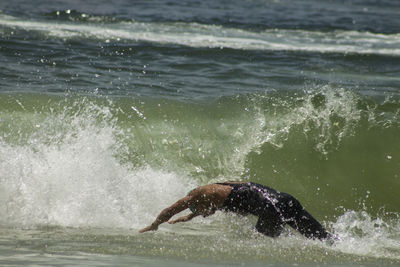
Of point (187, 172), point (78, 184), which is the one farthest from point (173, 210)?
point (187, 172)

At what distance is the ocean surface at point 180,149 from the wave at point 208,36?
1175 millimetres

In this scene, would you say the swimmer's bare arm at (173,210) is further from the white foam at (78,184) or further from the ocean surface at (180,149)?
the white foam at (78,184)

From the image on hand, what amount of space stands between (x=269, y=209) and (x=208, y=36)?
45.2ft

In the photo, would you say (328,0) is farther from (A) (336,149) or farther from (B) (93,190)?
(B) (93,190)

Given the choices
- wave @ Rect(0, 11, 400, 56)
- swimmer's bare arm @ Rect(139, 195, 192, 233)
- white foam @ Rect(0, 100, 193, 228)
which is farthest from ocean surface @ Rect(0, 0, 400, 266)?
wave @ Rect(0, 11, 400, 56)

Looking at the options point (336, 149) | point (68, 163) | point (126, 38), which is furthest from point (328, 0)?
point (68, 163)

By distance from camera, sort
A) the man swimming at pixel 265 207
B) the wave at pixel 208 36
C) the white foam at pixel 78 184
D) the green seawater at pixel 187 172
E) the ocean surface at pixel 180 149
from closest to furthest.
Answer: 1. the green seawater at pixel 187 172
2. the ocean surface at pixel 180 149
3. the man swimming at pixel 265 207
4. the white foam at pixel 78 184
5. the wave at pixel 208 36

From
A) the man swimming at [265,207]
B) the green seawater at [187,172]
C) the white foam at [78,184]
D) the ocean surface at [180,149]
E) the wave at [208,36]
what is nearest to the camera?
the green seawater at [187,172]

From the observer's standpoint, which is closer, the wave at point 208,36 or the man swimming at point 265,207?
the man swimming at point 265,207

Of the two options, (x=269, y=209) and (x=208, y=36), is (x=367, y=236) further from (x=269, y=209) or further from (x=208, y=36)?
(x=208, y=36)

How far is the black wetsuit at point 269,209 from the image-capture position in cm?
662

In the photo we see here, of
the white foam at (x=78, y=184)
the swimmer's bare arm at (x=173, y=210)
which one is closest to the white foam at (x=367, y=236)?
the swimmer's bare arm at (x=173, y=210)

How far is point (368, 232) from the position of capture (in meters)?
7.35

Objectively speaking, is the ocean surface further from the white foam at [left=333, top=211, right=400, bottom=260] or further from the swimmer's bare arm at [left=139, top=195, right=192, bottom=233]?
the swimmer's bare arm at [left=139, top=195, right=192, bottom=233]
